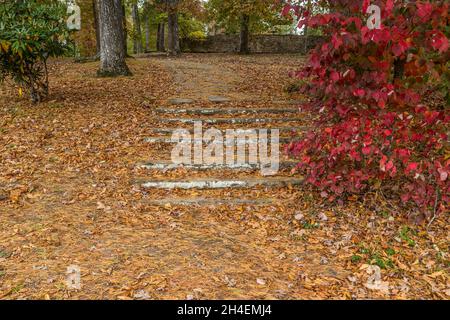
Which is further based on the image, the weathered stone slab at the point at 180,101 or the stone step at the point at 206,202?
the weathered stone slab at the point at 180,101

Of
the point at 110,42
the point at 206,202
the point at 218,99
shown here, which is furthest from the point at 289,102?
the point at 110,42

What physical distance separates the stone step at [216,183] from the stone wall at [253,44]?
69.8 ft

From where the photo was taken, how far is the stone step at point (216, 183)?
5.66m

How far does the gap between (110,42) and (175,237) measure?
29.3ft

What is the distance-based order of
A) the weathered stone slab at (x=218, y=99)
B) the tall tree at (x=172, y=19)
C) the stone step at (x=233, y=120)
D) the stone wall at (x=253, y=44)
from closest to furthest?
the stone step at (x=233, y=120) → the weathered stone slab at (x=218, y=99) → the tall tree at (x=172, y=19) → the stone wall at (x=253, y=44)

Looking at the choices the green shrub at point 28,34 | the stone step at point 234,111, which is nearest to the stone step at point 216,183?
the stone step at point 234,111

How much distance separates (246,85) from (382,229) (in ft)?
24.2

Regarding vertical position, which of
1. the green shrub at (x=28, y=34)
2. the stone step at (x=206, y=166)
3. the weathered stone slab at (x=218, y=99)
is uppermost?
the green shrub at (x=28, y=34)

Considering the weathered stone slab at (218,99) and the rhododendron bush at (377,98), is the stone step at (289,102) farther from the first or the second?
the rhododendron bush at (377,98)

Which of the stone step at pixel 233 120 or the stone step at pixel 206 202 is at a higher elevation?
the stone step at pixel 233 120

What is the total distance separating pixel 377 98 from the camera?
13.7 ft

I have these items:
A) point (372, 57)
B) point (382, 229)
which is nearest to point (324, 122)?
point (372, 57)

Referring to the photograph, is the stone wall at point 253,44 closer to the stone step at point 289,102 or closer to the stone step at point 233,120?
the stone step at point 289,102

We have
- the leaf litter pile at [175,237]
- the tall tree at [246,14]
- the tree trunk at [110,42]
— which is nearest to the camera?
the leaf litter pile at [175,237]
